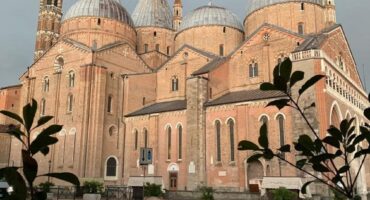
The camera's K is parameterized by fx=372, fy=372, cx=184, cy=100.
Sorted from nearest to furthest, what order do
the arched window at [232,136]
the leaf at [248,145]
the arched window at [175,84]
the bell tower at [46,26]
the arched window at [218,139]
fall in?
the leaf at [248,145]
the arched window at [232,136]
the arched window at [218,139]
the arched window at [175,84]
the bell tower at [46,26]

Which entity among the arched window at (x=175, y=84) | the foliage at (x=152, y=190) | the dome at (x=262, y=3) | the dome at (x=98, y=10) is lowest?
the foliage at (x=152, y=190)

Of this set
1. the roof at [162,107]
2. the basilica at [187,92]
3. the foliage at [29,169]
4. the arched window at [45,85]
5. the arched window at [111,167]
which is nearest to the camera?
the foliage at [29,169]

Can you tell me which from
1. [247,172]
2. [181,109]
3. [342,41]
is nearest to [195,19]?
[181,109]

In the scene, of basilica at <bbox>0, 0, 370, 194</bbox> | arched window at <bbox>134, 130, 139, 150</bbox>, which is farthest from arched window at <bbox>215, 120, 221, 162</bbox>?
arched window at <bbox>134, 130, 139, 150</bbox>

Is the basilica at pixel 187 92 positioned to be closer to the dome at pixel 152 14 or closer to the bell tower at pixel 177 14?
the dome at pixel 152 14

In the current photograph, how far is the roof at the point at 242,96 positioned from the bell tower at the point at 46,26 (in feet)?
97.1

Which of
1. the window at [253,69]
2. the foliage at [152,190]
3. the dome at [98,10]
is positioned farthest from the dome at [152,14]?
the foliage at [152,190]

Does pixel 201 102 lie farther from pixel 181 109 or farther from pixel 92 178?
pixel 92 178

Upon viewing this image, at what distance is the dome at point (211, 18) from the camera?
1387 inches

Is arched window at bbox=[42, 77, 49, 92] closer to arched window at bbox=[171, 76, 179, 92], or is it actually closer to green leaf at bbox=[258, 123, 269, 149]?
arched window at bbox=[171, 76, 179, 92]

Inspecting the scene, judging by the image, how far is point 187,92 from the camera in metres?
28.1

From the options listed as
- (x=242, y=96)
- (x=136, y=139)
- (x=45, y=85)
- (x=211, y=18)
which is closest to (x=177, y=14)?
(x=211, y=18)

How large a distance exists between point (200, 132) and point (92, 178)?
9672 mm

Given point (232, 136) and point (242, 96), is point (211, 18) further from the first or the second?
point (232, 136)
